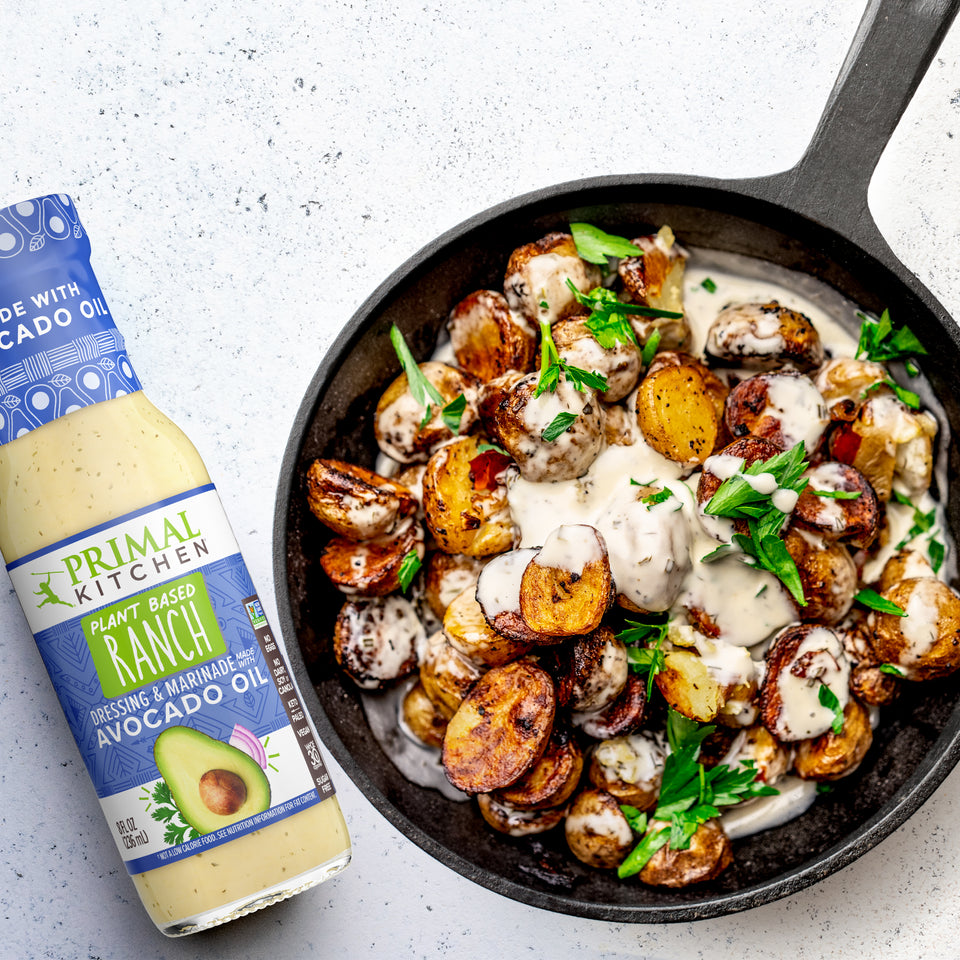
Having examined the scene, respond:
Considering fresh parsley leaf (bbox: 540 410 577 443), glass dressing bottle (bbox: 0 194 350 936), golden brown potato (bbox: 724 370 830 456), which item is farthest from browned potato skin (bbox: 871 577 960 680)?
glass dressing bottle (bbox: 0 194 350 936)

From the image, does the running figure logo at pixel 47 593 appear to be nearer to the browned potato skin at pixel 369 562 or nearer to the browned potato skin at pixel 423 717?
the browned potato skin at pixel 369 562

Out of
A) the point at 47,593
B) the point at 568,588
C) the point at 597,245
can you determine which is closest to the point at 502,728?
the point at 568,588

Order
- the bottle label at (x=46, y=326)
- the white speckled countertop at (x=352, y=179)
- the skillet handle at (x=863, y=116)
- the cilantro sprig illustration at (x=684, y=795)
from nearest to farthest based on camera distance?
the bottle label at (x=46, y=326) → the skillet handle at (x=863, y=116) → the cilantro sprig illustration at (x=684, y=795) → the white speckled countertop at (x=352, y=179)

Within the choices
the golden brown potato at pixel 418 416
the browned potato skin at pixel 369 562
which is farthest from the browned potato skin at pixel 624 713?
the golden brown potato at pixel 418 416

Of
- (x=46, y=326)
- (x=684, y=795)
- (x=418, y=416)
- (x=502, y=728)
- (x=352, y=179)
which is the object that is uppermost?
(x=352, y=179)

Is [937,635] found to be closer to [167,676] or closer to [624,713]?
[624,713]

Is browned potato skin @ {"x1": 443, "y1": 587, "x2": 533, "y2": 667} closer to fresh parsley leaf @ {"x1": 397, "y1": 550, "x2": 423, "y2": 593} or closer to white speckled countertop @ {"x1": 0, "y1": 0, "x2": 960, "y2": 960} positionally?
fresh parsley leaf @ {"x1": 397, "y1": 550, "x2": 423, "y2": 593}
